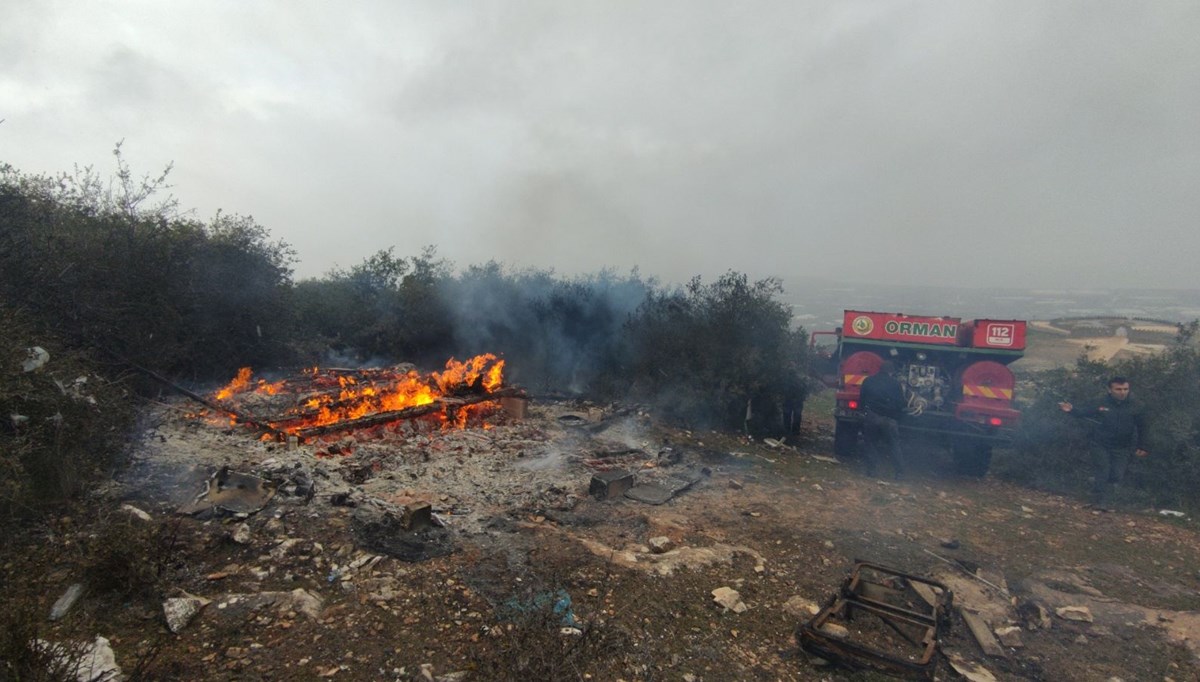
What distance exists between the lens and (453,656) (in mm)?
3795

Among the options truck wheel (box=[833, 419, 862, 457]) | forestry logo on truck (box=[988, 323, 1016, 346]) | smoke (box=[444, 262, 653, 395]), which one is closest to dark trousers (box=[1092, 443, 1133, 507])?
forestry logo on truck (box=[988, 323, 1016, 346])

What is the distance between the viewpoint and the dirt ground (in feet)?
12.4

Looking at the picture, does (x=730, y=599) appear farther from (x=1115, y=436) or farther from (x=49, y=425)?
(x=1115, y=436)

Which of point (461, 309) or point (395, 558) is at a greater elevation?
point (461, 309)

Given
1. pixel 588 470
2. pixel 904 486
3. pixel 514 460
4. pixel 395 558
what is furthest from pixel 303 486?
pixel 904 486

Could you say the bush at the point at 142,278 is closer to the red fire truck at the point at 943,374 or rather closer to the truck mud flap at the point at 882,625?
the truck mud flap at the point at 882,625

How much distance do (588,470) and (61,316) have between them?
325 inches

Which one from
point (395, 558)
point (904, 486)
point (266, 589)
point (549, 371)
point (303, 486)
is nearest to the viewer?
point (266, 589)

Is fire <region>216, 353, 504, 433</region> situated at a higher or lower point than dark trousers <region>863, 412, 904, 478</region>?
higher

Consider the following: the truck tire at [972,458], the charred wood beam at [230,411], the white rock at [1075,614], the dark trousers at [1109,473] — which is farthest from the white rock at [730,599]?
the dark trousers at [1109,473]

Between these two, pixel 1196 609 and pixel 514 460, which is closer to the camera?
pixel 1196 609

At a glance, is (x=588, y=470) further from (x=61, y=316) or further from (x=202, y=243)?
(x=202, y=243)

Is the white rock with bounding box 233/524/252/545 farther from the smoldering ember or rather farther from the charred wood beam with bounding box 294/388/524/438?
the charred wood beam with bounding box 294/388/524/438

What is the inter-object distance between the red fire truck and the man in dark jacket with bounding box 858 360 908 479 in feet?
0.56
